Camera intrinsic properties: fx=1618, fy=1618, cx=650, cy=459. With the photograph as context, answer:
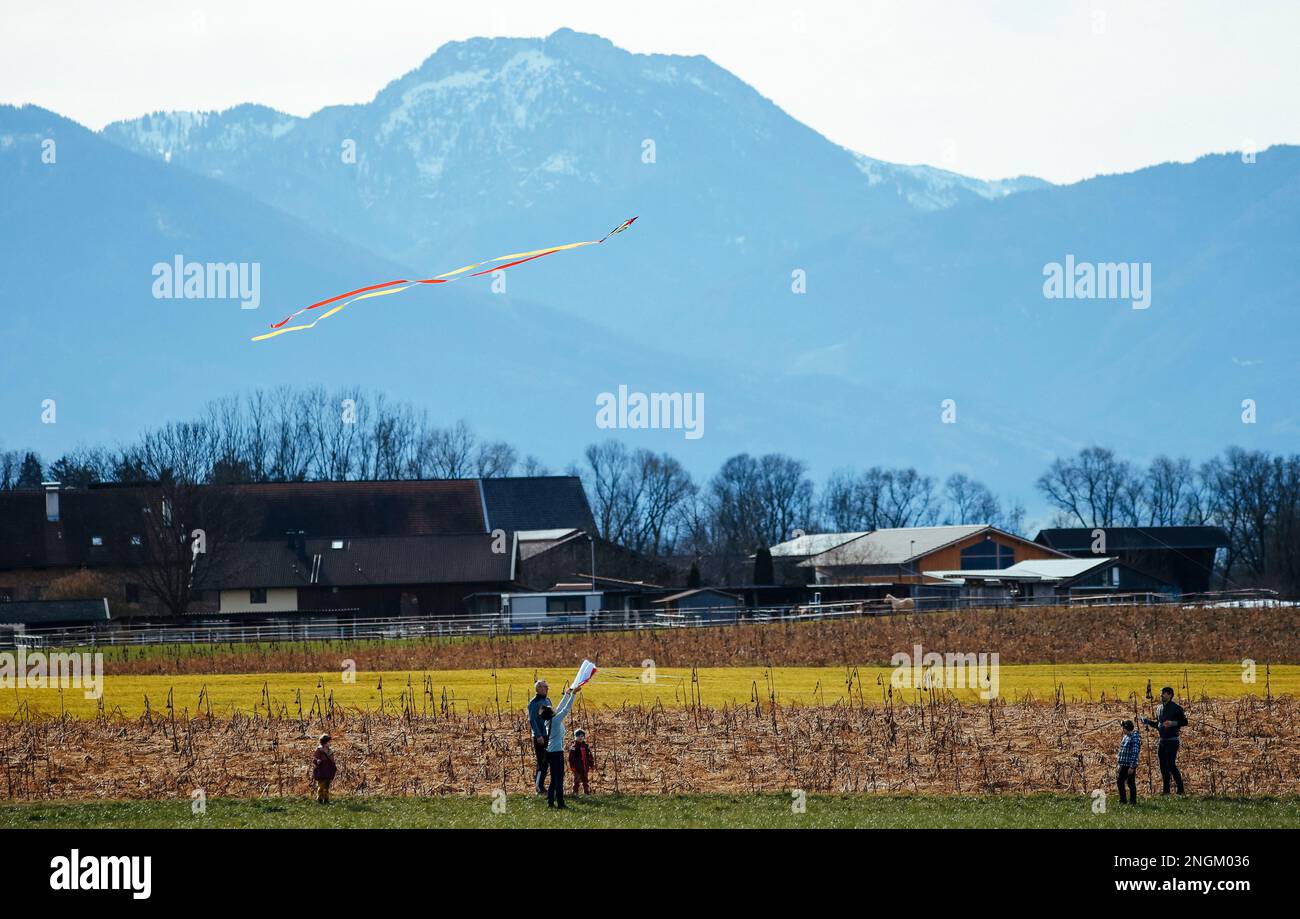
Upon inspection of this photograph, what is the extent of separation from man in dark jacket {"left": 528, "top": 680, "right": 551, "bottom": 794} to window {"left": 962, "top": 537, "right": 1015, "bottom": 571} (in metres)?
84.0

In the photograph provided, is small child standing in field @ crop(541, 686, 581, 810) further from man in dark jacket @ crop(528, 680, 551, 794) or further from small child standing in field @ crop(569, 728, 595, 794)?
small child standing in field @ crop(569, 728, 595, 794)

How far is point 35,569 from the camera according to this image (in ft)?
289

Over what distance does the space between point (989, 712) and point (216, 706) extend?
17.8m

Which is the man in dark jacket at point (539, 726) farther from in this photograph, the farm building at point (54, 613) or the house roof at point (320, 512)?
the house roof at point (320, 512)

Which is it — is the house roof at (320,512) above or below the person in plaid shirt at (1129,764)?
above

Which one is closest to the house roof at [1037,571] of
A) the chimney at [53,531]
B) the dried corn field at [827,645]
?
the dried corn field at [827,645]

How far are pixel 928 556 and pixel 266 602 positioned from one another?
43.1m

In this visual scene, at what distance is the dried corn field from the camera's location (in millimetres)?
53844

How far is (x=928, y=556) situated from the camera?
10506 centimetres

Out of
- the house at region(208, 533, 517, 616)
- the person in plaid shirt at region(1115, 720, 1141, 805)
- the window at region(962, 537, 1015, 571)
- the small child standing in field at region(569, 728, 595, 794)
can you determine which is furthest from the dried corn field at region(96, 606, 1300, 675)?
the window at region(962, 537, 1015, 571)

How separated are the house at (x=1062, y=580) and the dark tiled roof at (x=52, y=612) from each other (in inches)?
1726

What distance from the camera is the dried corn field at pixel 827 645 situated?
53.8 meters
